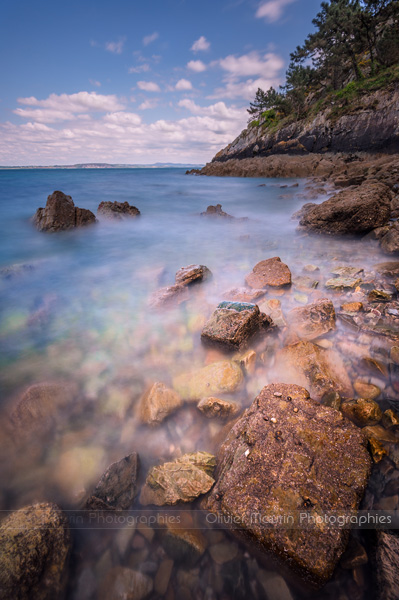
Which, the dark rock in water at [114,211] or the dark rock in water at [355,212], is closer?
the dark rock in water at [355,212]

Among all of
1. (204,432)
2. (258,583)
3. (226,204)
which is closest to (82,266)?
(204,432)

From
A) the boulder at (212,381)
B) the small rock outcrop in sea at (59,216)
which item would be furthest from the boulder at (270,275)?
the small rock outcrop in sea at (59,216)

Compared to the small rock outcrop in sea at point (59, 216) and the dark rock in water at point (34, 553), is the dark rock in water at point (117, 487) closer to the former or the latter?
the dark rock in water at point (34, 553)

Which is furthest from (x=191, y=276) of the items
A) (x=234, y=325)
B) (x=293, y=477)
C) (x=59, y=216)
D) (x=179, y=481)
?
(x=59, y=216)

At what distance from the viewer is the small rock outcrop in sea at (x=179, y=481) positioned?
2219 millimetres

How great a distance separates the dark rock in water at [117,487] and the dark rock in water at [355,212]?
26.8 feet

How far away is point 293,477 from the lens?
6.41 feet

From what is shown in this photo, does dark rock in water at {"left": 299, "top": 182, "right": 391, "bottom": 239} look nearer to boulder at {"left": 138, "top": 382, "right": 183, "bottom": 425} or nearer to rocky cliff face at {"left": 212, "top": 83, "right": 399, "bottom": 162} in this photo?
boulder at {"left": 138, "top": 382, "right": 183, "bottom": 425}

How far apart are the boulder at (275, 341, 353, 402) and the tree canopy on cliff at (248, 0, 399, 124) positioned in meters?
37.7

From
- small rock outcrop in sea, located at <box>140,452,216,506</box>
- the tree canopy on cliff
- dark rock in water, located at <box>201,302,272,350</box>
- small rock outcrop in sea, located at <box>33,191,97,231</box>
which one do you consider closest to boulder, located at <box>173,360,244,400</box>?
dark rock in water, located at <box>201,302,272,350</box>

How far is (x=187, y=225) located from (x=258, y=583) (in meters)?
11.8

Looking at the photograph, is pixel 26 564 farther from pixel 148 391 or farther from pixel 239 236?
pixel 239 236

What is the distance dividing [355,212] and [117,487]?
8.42m

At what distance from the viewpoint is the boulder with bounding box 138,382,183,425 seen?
9.42ft
